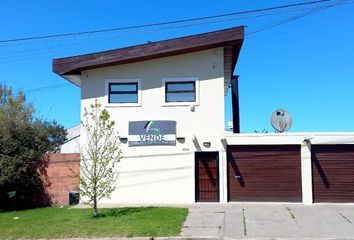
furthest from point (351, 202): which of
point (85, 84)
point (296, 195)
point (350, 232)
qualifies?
point (85, 84)

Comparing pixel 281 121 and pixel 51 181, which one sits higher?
pixel 281 121

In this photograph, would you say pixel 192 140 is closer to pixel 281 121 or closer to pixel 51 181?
pixel 281 121

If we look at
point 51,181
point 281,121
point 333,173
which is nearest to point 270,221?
point 333,173

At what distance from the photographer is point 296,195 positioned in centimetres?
1936

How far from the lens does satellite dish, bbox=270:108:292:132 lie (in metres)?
20.8

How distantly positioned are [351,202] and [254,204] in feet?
12.8

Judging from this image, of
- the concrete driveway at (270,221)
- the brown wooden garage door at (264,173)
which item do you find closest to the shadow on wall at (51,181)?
the concrete driveway at (270,221)

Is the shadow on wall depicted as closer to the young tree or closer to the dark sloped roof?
the young tree

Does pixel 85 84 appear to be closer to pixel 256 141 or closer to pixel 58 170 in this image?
pixel 58 170

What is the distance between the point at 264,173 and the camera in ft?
64.4

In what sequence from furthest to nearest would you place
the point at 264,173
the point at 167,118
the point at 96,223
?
the point at 167,118 → the point at 264,173 → the point at 96,223

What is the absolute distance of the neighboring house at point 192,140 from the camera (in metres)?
19.3

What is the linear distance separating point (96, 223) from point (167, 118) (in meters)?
6.90

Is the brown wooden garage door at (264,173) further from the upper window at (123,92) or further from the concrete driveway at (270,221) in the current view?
the upper window at (123,92)
